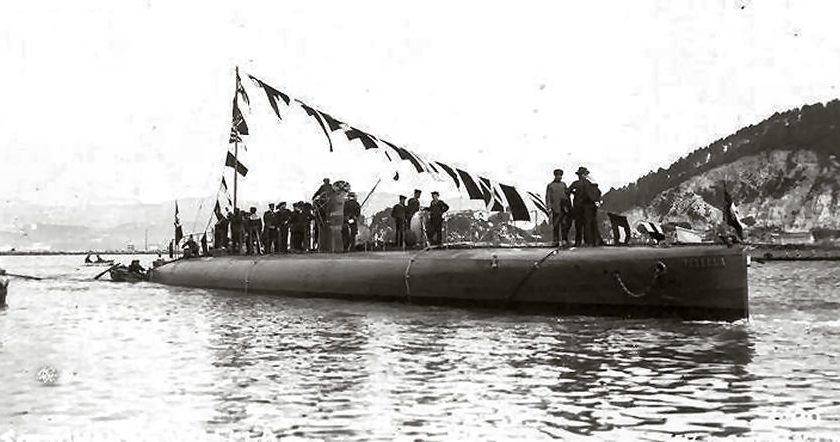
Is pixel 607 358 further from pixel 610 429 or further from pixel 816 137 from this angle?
pixel 816 137

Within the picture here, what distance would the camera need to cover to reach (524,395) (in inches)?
556

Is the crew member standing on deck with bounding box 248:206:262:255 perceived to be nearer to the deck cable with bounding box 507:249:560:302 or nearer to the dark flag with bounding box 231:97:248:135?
the dark flag with bounding box 231:97:248:135

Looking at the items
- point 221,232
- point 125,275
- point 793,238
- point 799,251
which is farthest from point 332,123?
point 793,238

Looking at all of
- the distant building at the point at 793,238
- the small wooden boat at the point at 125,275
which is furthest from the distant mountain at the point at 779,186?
the small wooden boat at the point at 125,275

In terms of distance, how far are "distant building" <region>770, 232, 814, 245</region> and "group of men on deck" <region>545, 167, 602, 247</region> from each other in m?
155

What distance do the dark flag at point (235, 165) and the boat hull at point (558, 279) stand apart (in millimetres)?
10292

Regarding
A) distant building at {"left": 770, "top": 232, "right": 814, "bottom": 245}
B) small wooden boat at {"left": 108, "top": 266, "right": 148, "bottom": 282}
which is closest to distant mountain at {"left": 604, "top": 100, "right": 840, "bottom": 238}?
distant building at {"left": 770, "top": 232, "right": 814, "bottom": 245}

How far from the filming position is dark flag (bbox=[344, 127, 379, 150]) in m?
30.8

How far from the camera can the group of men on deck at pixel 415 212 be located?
1292 inches

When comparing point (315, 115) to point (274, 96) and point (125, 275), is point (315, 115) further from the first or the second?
point (125, 275)

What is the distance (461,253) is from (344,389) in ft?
47.9

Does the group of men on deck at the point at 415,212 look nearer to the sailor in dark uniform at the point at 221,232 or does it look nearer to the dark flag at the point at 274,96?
the dark flag at the point at 274,96

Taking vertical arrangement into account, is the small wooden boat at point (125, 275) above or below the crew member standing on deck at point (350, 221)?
below

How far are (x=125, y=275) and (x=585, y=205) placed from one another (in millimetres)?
37760
